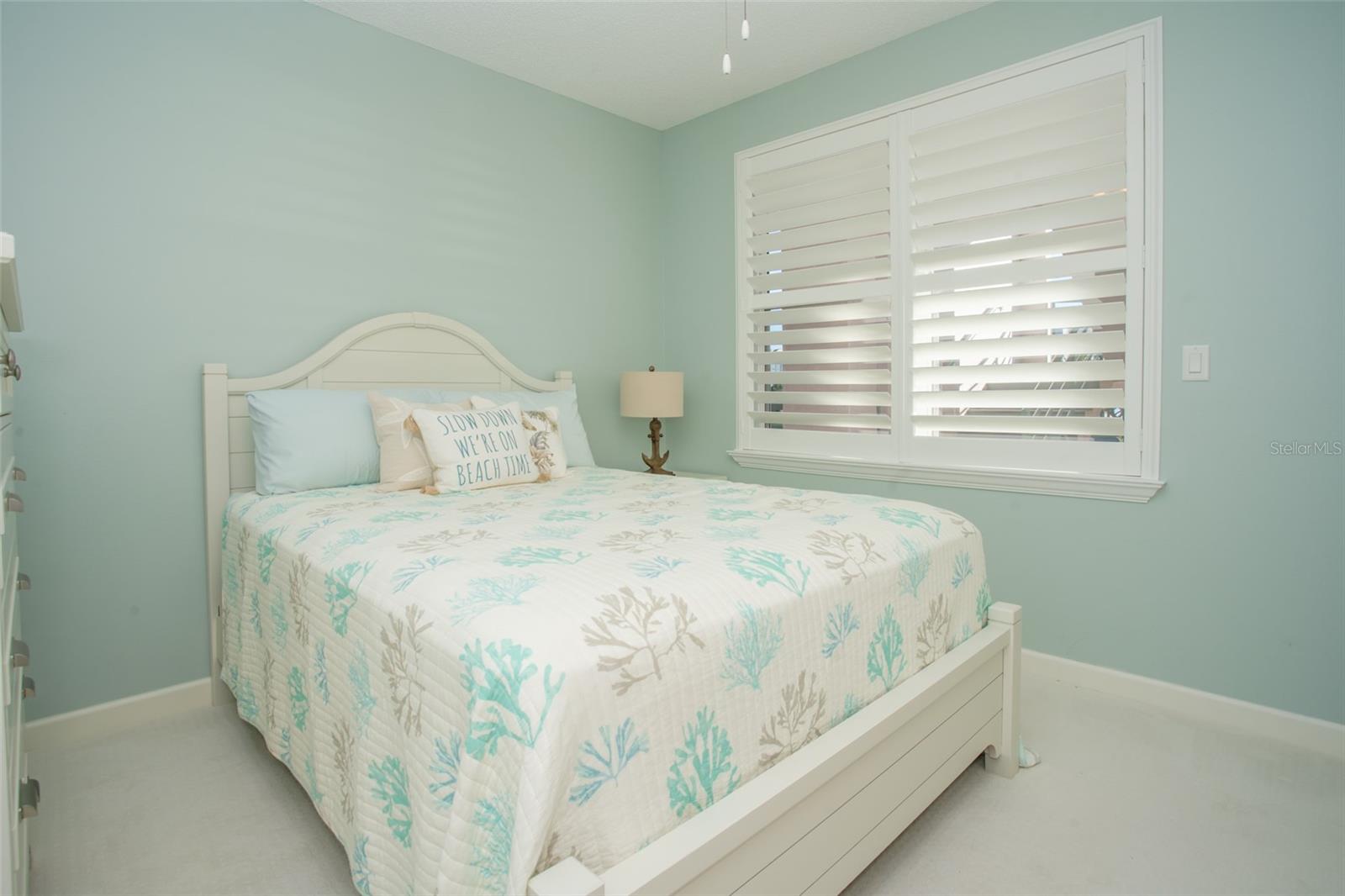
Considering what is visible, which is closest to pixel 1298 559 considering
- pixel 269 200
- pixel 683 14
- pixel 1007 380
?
Answer: pixel 1007 380

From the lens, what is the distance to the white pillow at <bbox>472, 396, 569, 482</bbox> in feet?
8.36

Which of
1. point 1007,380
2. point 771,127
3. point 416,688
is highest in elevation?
point 771,127

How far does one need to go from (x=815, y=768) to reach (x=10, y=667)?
1358mm

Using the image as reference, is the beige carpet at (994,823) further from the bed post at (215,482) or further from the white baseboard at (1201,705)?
the bed post at (215,482)

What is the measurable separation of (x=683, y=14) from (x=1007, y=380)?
1.80m

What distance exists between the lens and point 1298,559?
2064 millimetres

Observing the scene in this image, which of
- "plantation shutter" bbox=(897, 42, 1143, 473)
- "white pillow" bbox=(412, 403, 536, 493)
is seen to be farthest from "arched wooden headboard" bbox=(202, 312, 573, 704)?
"plantation shutter" bbox=(897, 42, 1143, 473)

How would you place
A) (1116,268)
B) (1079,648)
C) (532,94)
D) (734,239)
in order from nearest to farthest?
(1116,268), (1079,648), (532,94), (734,239)

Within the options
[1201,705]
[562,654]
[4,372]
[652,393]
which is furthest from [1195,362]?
[4,372]

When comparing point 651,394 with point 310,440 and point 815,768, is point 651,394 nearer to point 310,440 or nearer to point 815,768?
point 310,440

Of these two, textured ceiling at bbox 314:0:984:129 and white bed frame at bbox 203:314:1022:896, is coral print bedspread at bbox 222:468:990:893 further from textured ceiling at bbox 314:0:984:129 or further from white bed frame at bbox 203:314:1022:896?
textured ceiling at bbox 314:0:984:129

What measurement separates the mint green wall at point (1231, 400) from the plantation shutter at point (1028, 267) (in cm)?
11

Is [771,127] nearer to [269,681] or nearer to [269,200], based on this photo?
[269,200]

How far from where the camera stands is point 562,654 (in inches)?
38.0
